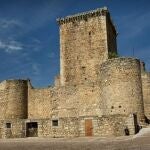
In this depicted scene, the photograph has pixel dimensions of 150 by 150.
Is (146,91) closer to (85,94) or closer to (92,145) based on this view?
(85,94)

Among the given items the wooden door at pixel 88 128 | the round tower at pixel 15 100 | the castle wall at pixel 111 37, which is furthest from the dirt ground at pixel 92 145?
the castle wall at pixel 111 37

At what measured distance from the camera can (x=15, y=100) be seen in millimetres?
28094

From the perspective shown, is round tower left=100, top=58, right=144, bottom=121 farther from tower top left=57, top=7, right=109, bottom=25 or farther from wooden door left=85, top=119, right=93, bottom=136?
tower top left=57, top=7, right=109, bottom=25

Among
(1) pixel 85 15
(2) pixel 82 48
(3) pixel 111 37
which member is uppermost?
(1) pixel 85 15

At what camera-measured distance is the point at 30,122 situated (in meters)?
21.5

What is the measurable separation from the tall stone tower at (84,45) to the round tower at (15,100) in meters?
3.36

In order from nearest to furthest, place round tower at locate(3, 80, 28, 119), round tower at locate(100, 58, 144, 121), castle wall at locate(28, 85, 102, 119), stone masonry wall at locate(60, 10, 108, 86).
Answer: round tower at locate(100, 58, 144, 121) < castle wall at locate(28, 85, 102, 119) < round tower at locate(3, 80, 28, 119) < stone masonry wall at locate(60, 10, 108, 86)

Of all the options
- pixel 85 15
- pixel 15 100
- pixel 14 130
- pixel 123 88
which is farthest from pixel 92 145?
pixel 85 15

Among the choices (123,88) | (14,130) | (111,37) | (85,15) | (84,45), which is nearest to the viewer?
(14,130)

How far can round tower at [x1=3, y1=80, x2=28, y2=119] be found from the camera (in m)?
27.9

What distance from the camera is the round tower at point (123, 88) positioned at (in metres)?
22.4

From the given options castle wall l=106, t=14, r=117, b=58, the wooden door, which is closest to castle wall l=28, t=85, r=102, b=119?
castle wall l=106, t=14, r=117, b=58

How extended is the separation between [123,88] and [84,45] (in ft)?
26.3

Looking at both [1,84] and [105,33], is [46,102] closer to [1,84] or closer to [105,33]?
[1,84]
